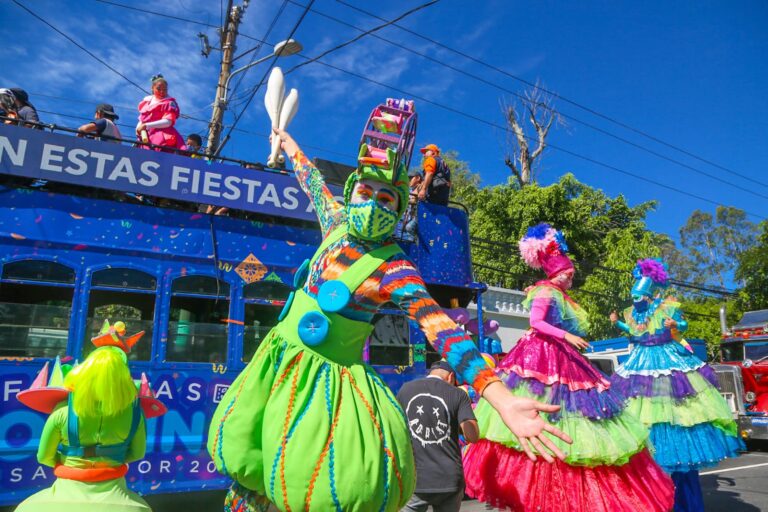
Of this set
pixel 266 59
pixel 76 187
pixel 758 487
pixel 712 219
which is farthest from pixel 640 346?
pixel 712 219

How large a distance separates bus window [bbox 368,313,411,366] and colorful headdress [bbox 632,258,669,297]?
262 cm

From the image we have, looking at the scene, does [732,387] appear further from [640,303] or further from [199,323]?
[199,323]

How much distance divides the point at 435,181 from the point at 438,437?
4227 mm

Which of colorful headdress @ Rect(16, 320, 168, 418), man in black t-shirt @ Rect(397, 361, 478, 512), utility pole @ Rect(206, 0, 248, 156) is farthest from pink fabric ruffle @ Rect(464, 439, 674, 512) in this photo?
utility pole @ Rect(206, 0, 248, 156)

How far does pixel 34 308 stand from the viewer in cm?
490

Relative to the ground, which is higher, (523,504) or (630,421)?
(630,421)

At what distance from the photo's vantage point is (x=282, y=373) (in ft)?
6.15

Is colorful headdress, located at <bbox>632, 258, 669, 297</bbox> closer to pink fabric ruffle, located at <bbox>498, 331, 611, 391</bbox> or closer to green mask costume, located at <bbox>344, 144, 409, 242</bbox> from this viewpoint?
pink fabric ruffle, located at <bbox>498, 331, 611, 391</bbox>

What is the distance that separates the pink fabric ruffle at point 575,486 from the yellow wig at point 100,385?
2.49m

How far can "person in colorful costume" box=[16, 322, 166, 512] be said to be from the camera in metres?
3.05

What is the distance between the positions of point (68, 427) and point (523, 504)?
9.22ft

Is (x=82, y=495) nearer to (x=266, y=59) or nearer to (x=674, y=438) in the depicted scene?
(x=674, y=438)

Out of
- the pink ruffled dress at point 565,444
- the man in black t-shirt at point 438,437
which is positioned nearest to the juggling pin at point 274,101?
the man in black t-shirt at point 438,437

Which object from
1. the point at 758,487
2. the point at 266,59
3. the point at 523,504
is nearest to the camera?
the point at 523,504
